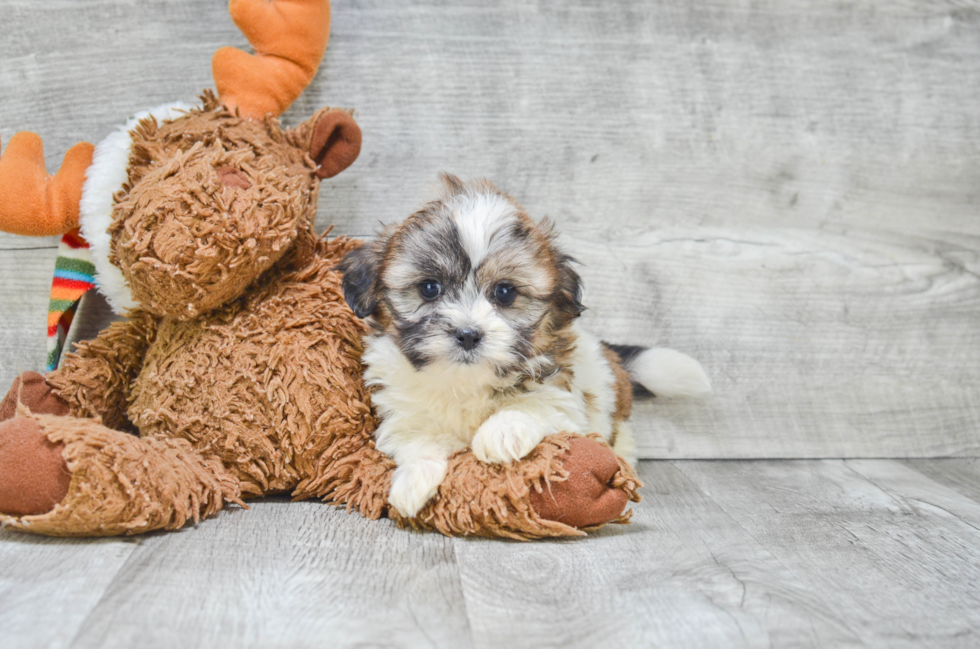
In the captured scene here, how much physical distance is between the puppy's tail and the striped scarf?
1437 mm

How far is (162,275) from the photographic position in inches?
63.2

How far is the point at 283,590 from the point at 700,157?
1760 mm

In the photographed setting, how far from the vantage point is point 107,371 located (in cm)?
188

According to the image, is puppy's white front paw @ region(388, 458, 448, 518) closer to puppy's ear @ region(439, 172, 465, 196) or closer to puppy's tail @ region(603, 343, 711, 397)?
puppy's ear @ region(439, 172, 465, 196)

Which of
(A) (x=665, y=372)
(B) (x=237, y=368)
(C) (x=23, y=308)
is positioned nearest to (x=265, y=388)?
(B) (x=237, y=368)

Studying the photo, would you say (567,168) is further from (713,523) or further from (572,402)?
(713,523)

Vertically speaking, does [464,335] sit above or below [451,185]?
below

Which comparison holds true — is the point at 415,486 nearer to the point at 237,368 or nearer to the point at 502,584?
the point at 502,584

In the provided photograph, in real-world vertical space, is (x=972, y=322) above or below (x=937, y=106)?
below

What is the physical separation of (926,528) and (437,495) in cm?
112

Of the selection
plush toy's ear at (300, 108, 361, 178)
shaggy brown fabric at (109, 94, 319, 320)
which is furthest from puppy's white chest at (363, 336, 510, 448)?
plush toy's ear at (300, 108, 361, 178)

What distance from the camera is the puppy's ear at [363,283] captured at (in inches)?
66.5

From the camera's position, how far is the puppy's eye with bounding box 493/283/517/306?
5.29 feet

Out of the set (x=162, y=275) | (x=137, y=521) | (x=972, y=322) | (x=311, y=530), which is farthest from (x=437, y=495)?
(x=972, y=322)
